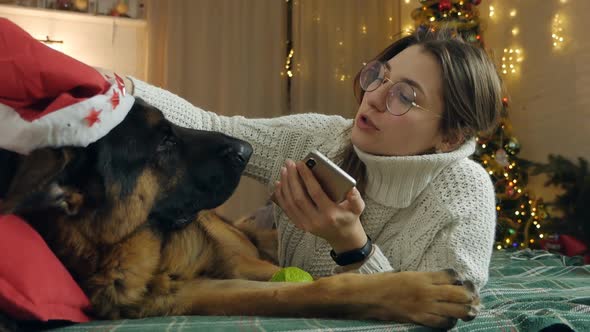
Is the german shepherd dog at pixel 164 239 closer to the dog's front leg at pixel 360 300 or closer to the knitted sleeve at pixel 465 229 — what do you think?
the dog's front leg at pixel 360 300

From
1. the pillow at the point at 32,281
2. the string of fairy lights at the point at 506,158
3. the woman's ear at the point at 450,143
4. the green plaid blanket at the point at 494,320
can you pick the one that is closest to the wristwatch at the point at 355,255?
the green plaid blanket at the point at 494,320

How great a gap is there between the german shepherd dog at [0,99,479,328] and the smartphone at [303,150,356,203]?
0.54 ft

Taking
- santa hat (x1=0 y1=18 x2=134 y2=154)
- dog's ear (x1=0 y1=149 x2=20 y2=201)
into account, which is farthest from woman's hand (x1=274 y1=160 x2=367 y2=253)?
dog's ear (x1=0 y1=149 x2=20 y2=201)

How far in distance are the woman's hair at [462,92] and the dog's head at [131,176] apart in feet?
1.19

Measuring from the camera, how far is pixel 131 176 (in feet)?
3.50

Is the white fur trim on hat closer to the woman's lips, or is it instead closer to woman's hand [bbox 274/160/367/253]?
woman's hand [bbox 274/160/367/253]

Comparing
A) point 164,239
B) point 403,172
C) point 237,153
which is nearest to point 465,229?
point 403,172

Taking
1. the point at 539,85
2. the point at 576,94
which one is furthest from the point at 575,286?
the point at 539,85

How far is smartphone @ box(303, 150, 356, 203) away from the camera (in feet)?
3.22

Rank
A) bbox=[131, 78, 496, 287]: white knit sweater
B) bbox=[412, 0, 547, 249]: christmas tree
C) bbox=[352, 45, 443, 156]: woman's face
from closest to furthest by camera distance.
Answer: bbox=[131, 78, 496, 287]: white knit sweater
bbox=[352, 45, 443, 156]: woman's face
bbox=[412, 0, 547, 249]: christmas tree

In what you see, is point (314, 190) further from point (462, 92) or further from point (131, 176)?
point (462, 92)

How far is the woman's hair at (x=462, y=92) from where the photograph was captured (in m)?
1.25

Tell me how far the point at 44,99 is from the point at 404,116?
73cm

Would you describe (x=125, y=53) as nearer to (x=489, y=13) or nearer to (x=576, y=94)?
(x=489, y=13)
